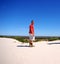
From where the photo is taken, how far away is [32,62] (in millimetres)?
5617

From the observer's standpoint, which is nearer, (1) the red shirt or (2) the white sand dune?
(2) the white sand dune

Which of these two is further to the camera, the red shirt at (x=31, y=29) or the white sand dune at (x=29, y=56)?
the red shirt at (x=31, y=29)

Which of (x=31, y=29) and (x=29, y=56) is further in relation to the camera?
(x=31, y=29)

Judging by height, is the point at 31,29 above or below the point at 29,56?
above

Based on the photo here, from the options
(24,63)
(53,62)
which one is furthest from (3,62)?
(53,62)

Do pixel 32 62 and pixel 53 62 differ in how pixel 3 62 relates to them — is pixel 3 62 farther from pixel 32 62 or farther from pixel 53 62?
pixel 53 62

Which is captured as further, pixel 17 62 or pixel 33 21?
pixel 33 21

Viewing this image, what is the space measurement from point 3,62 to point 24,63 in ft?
2.42

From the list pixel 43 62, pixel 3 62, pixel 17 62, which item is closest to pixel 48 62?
pixel 43 62

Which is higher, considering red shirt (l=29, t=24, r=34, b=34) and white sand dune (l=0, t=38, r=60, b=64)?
red shirt (l=29, t=24, r=34, b=34)

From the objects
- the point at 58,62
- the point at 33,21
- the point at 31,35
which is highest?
the point at 33,21

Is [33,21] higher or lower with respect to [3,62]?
higher

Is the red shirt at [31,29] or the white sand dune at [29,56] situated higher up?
the red shirt at [31,29]

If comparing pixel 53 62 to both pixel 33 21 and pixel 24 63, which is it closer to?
pixel 24 63
